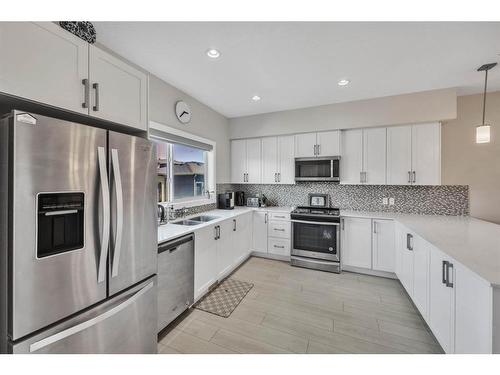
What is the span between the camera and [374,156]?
315cm

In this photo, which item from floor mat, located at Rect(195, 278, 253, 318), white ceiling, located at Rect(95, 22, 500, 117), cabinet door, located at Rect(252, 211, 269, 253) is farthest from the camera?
cabinet door, located at Rect(252, 211, 269, 253)

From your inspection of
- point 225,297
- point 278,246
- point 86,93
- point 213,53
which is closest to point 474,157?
point 278,246

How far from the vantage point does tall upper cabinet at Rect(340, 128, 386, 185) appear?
3.11 metres

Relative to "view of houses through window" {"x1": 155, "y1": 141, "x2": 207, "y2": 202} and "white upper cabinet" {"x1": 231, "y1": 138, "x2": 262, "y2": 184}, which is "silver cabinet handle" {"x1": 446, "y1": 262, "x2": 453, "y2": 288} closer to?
"white upper cabinet" {"x1": 231, "y1": 138, "x2": 262, "y2": 184}

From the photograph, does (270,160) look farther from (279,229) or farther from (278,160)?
(279,229)

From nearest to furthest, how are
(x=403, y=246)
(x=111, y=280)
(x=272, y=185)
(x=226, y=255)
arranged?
(x=111, y=280), (x=403, y=246), (x=226, y=255), (x=272, y=185)

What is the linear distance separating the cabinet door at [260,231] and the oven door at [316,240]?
516 mm

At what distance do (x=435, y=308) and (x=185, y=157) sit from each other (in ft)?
10.8

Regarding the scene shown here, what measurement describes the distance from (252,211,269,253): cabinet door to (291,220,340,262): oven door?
1.69 ft

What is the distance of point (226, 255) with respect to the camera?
9.38 ft

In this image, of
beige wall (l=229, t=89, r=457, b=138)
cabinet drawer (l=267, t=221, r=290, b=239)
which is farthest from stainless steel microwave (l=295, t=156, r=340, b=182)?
cabinet drawer (l=267, t=221, r=290, b=239)

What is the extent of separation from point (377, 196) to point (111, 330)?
12.3ft
